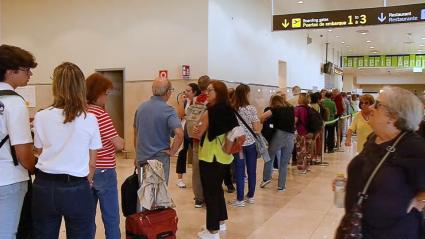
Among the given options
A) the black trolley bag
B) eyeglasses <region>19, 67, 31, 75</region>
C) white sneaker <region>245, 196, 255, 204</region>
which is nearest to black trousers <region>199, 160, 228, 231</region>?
the black trolley bag

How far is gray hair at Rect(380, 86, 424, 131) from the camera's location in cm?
196

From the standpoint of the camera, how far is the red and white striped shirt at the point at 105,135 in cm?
287

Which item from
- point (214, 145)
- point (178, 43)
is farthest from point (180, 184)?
point (178, 43)

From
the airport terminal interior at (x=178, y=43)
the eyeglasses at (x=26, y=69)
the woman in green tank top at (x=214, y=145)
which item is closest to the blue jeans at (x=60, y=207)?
the eyeglasses at (x=26, y=69)

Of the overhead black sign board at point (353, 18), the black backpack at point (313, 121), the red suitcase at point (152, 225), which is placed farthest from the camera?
the overhead black sign board at point (353, 18)

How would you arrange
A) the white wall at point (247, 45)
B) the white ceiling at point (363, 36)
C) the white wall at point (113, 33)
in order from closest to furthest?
1. the white wall at point (113, 33)
2. the white wall at point (247, 45)
3. the white ceiling at point (363, 36)

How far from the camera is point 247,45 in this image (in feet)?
33.2

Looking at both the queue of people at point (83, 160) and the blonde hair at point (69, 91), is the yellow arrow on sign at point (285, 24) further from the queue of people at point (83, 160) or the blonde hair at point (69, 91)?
the blonde hair at point (69, 91)

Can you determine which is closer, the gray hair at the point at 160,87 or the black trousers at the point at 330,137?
the gray hair at the point at 160,87

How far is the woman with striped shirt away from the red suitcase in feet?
0.51

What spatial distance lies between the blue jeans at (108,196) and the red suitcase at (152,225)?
12 cm

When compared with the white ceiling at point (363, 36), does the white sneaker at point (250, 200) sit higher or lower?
lower

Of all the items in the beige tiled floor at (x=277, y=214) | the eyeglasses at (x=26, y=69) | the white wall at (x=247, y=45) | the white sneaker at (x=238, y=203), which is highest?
the white wall at (x=247, y=45)

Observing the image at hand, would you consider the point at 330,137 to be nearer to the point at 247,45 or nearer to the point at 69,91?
the point at 247,45
